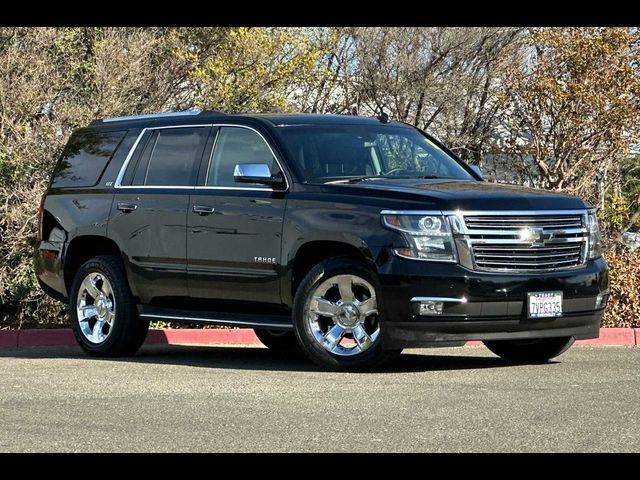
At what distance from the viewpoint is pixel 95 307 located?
1317 centimetres

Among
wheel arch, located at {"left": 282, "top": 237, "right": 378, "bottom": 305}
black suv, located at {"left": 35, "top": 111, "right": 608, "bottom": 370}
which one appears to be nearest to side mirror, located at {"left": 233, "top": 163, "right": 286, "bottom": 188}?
black suv, located at {"left": 35, "top": 111, "right": 608, "bottom": 370}

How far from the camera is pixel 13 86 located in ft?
59.6

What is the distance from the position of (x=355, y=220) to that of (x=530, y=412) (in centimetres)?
289

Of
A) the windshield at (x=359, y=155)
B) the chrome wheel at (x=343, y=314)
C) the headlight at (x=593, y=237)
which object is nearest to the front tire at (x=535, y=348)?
the headlight at (x=593, y=237)

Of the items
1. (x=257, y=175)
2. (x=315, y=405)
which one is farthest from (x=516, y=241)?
(x=315, y=405)

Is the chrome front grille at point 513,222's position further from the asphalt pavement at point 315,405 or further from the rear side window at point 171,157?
the rear side window at point 171,157

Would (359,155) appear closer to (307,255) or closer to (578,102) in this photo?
(307,255)

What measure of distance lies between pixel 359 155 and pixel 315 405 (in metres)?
3.60

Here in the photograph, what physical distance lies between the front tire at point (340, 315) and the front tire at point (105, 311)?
2.11m

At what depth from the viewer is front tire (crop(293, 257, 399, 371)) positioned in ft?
36.2

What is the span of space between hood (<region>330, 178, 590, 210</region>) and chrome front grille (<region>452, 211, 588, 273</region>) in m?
0.07

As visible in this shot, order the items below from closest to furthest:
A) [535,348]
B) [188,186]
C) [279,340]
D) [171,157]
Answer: [535,348], [188,186], [171,157], [279,340]
